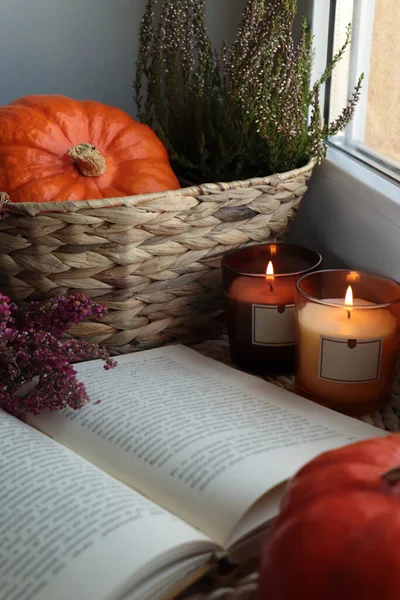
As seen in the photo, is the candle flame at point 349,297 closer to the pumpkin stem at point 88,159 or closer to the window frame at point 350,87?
the window frame at point 350,87

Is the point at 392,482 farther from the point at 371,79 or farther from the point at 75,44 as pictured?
the point at 75,44

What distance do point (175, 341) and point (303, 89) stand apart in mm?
359

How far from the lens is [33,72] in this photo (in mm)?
1174

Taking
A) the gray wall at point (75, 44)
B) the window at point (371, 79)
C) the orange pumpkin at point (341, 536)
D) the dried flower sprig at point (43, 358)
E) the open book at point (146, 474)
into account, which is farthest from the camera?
the gray wall at point (75, 44)

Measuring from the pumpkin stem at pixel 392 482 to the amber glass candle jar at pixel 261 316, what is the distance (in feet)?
1.32

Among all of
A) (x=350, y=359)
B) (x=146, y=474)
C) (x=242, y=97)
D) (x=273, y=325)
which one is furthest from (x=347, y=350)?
(x=242, y=97)

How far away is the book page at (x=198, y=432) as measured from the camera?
58cm

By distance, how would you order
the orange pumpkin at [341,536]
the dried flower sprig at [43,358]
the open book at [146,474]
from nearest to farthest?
the orange pumpkin at [341,536], the open book at [146,474], the dried flower sprig at [43,358]

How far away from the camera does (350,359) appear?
724 millimetres

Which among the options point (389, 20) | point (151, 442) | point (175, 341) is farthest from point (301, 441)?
point (389, 20)

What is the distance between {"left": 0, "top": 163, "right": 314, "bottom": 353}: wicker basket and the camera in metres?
0.76

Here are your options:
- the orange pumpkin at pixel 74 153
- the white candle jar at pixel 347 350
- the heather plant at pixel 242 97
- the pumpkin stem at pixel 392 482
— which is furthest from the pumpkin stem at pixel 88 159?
the pumpkin stem at pixel 392 482

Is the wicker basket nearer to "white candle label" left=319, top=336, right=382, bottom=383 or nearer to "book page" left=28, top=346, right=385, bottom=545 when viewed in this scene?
"book page" left=28, top=346, right=385, bottom=545

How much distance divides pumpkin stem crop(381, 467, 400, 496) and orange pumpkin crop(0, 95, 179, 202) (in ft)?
1.69
